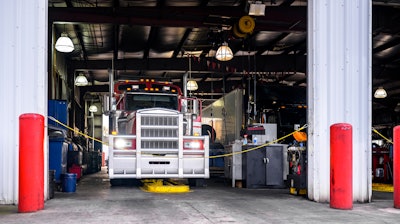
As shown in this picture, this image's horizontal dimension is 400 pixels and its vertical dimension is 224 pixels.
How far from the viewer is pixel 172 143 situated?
37.7 feet

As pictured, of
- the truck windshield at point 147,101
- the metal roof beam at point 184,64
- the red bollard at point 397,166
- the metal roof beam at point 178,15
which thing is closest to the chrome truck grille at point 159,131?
the truck windshield at point 147,101

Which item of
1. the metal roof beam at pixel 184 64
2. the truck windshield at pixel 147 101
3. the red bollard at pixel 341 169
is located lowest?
the red bollard at pixel 341 169

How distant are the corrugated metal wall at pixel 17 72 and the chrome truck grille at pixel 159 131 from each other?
3182 mm

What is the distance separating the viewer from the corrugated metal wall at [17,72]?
8.18 m

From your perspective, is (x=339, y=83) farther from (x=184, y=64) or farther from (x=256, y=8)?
(x=184, y=64)

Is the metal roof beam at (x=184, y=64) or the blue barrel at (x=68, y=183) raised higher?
the metal roof beam at (x=184, y=64)

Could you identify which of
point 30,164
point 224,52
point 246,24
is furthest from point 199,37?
point 30,164

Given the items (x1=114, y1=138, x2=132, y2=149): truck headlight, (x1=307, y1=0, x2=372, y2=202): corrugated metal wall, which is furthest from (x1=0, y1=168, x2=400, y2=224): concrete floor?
(x1=114, y1=138, x2=132, y2=149): truck headlight

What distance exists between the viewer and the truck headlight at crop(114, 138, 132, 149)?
11062 millimetres

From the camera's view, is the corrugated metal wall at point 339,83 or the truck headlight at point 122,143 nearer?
the corrugated metal wall at point 339,83

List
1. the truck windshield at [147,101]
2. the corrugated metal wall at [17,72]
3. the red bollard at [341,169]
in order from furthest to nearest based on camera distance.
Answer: the truck windshield at [147,101]
the corrugated metal wall at [17,72]
the red bollard at [341,169]

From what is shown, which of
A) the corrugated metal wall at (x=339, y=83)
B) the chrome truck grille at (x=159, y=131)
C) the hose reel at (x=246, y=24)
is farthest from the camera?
the hose reel at (x=246, y=24)

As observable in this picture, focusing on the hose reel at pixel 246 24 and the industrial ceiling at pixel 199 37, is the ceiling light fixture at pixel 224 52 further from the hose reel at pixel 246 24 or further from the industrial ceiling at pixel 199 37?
the hose reel at pixel 246 24

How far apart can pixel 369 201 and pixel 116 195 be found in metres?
5.03
